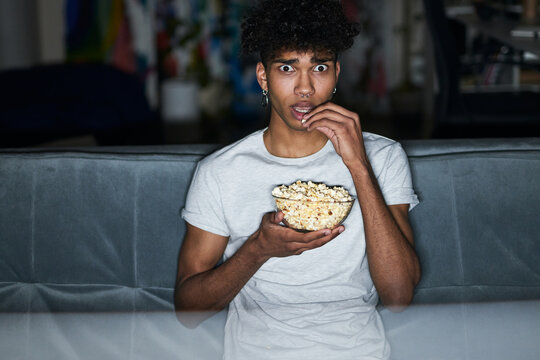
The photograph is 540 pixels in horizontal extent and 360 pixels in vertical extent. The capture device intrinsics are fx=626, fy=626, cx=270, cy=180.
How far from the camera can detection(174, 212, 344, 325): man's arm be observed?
1209 millimetres

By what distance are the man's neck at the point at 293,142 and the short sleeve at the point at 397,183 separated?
0.55ft

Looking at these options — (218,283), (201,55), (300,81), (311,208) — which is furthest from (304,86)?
(201,55)

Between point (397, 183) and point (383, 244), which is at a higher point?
point (397, 183)

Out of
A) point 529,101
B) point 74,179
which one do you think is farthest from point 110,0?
point 74,179

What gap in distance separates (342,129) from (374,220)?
205 mm

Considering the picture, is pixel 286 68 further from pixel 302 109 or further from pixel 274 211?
pixel 274 211

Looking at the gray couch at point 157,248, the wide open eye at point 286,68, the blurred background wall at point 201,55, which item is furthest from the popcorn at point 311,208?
the blurred background wall at point 201,55

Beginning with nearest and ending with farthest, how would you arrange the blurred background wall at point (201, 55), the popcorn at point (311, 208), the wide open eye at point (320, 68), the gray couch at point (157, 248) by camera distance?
the popcorn at point (311, 208)
the wide open eye at point (320, 68)
the gray couch at point (157, 248)
the blurred background wall at point (201, 55)

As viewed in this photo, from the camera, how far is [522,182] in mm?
1557

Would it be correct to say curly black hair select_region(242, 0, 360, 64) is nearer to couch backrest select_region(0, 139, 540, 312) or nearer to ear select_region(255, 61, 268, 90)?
ear select_region(255, 61, 268, 90)

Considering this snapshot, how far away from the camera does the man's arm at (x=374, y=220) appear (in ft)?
4.29

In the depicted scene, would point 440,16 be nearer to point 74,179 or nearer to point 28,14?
point 74,179

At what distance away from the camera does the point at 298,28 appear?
4.58 ft

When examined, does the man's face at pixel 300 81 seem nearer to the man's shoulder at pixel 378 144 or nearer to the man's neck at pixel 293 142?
the man's neck at pixel 293 142
